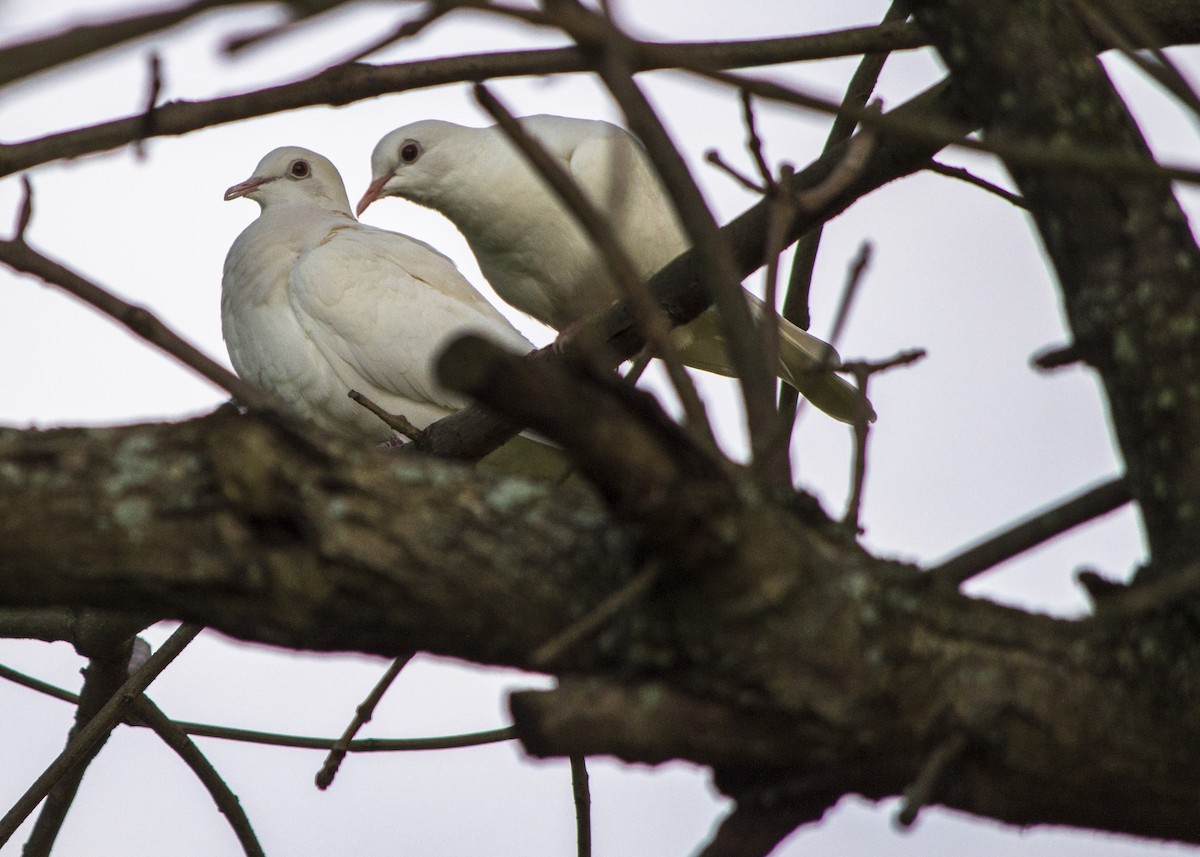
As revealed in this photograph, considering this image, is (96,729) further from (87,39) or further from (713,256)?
(87,39)

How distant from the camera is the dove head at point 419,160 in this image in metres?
5.77

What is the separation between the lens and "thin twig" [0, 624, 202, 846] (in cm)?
316

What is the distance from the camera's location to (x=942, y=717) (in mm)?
1681

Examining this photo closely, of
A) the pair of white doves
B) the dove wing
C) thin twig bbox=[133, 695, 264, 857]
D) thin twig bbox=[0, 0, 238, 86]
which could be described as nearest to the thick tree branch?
thin twig bbox=[0, 0, 238, 86]

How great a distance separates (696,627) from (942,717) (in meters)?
0.32

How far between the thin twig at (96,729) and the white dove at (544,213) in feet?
6.78

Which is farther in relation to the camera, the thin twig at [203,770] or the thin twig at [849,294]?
the thin twig at [203,770]

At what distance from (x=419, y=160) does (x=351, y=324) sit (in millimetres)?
720

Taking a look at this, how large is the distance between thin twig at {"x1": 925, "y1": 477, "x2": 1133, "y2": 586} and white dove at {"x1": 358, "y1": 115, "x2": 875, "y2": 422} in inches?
Answer: 110

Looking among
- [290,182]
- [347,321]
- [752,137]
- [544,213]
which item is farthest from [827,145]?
[290,182]

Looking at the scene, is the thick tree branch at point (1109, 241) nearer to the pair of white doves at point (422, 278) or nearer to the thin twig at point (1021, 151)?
the thin twig at point (1021, 151)

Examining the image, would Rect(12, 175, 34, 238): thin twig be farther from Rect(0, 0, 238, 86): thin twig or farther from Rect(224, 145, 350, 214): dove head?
Rect(224, 145, 350, 214): dove head

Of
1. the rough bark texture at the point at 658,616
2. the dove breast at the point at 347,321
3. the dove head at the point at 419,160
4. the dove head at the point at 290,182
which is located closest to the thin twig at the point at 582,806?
the rough bark texture at the point at 658,616

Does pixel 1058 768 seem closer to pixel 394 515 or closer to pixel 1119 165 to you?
pixel 1119 165
